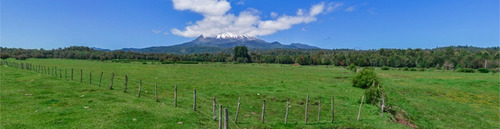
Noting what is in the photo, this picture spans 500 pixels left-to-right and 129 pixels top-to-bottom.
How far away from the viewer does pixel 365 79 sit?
3956 cm

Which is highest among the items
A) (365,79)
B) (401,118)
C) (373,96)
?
(365,79)

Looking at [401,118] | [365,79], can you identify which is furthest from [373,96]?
[365,79]

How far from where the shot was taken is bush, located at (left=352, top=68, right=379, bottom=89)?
38.6m

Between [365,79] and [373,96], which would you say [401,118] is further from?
[365,79]

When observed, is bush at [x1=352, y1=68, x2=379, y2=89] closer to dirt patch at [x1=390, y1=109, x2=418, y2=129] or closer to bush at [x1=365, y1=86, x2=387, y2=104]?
bush at [x1=365, y1=86, x2=387, y2=104]

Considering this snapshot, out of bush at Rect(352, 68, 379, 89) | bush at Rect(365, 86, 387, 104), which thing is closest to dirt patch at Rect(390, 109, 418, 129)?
bush at Rect(365, 86, 387, 104)

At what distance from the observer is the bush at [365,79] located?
3859cm

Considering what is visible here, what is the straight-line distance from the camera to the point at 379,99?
932 inches

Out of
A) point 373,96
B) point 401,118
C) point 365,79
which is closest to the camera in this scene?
point 401,118

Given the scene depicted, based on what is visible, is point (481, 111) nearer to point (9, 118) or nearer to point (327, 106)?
point (327, 106)

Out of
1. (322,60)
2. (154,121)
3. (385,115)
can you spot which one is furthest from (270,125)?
(322,60)

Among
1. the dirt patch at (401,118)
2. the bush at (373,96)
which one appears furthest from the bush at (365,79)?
the dirt patch at (401,118)

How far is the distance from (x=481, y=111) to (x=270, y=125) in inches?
1008

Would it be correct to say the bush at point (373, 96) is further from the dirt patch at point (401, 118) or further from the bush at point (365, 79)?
the bush at point (365, 79)
